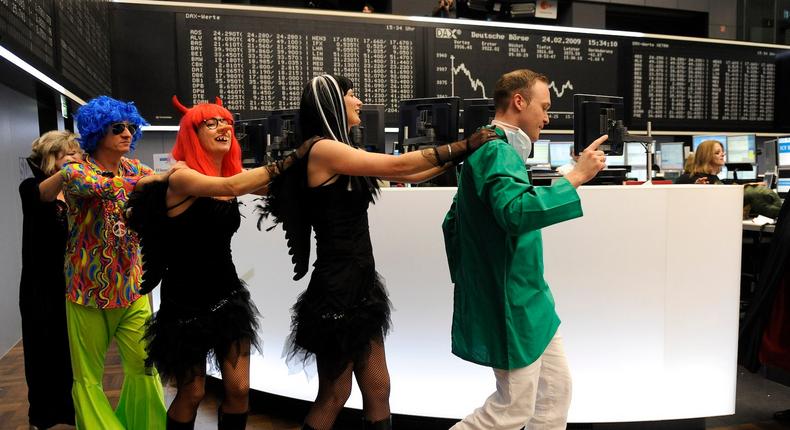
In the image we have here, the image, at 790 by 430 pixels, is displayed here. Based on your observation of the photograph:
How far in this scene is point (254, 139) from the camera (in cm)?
432

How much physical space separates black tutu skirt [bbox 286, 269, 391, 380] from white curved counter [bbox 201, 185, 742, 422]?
2.74 ft

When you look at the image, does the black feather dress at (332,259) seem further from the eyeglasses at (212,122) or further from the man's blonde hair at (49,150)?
the man's blonde hair at (49,150)

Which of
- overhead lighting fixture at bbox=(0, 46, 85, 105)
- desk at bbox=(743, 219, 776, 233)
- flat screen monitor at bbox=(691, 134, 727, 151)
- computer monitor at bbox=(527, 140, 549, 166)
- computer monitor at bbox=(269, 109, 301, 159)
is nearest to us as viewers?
overhead lighting fixture at bbox=(0, 46, 85, 105)

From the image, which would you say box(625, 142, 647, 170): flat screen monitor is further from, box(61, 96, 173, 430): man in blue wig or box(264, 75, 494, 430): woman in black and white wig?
box(61, 96, 173, 430): man in blue wig

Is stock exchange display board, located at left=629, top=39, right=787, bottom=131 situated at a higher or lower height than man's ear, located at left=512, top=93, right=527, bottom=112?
higher

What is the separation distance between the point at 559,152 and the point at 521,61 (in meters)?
1.06

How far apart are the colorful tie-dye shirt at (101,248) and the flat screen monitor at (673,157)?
599 cm

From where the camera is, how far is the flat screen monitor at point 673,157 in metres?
6.77

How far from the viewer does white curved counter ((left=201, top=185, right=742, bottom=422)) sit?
2607 millimetres

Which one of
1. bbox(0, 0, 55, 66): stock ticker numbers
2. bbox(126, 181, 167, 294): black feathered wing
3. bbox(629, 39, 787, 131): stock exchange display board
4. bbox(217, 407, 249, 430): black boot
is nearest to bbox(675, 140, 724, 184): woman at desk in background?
bbox(629, 39, 787, 131): stock exchange display board

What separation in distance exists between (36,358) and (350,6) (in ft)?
16.2

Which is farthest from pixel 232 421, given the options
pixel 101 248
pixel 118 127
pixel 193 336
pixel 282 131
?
pixel 282 131

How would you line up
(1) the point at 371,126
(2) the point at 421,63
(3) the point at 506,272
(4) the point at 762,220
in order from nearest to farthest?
(3) the point at 506,272 → (1) the point at 371,126 → (4) the point at 762,220 → (2) the point at 421,63

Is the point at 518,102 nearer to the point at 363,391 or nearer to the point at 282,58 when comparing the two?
the point at 363,391
